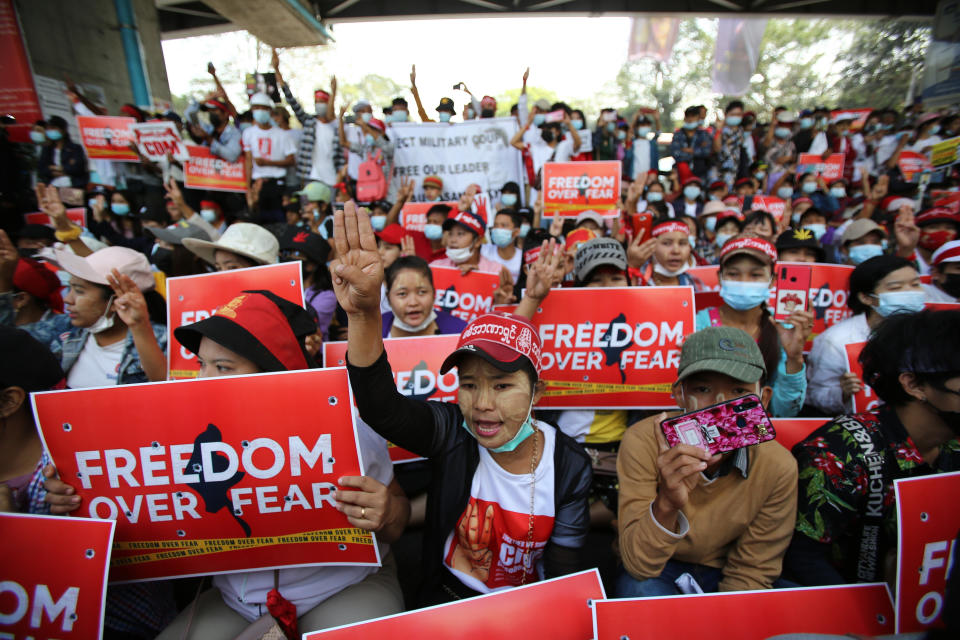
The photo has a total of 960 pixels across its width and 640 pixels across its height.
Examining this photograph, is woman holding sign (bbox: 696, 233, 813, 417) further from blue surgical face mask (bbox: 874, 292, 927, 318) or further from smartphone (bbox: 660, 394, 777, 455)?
smartphone (bbox: 660, 394, 777, 455)

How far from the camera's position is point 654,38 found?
26922 mm

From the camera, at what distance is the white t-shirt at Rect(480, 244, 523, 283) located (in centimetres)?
614

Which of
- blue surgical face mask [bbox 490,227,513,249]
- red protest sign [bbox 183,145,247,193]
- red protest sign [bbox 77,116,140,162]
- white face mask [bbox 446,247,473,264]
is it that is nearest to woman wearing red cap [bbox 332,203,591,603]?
white face mask [bbox 446,247,473,264]

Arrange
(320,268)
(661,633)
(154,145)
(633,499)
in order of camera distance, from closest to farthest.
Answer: (661,633) → (633,499) → (320,268) → (154,145)

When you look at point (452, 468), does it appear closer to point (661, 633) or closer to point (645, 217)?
point (661, 633)

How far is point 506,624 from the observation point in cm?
151

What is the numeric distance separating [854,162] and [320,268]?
14.1 meters

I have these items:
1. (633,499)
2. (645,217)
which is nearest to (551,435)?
(633,499)

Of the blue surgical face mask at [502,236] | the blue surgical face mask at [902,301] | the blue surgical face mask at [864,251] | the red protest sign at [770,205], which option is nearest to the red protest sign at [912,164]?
the red protest sign at [770,205]

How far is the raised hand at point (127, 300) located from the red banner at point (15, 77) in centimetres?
1098

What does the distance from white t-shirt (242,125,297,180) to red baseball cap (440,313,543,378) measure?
26.9 ft

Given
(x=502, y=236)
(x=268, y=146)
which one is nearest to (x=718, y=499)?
(x=502, y=236)

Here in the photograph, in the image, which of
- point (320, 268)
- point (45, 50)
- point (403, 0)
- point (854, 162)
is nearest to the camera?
point (320, 268)

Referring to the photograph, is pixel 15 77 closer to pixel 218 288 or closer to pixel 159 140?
pixel 159 140
